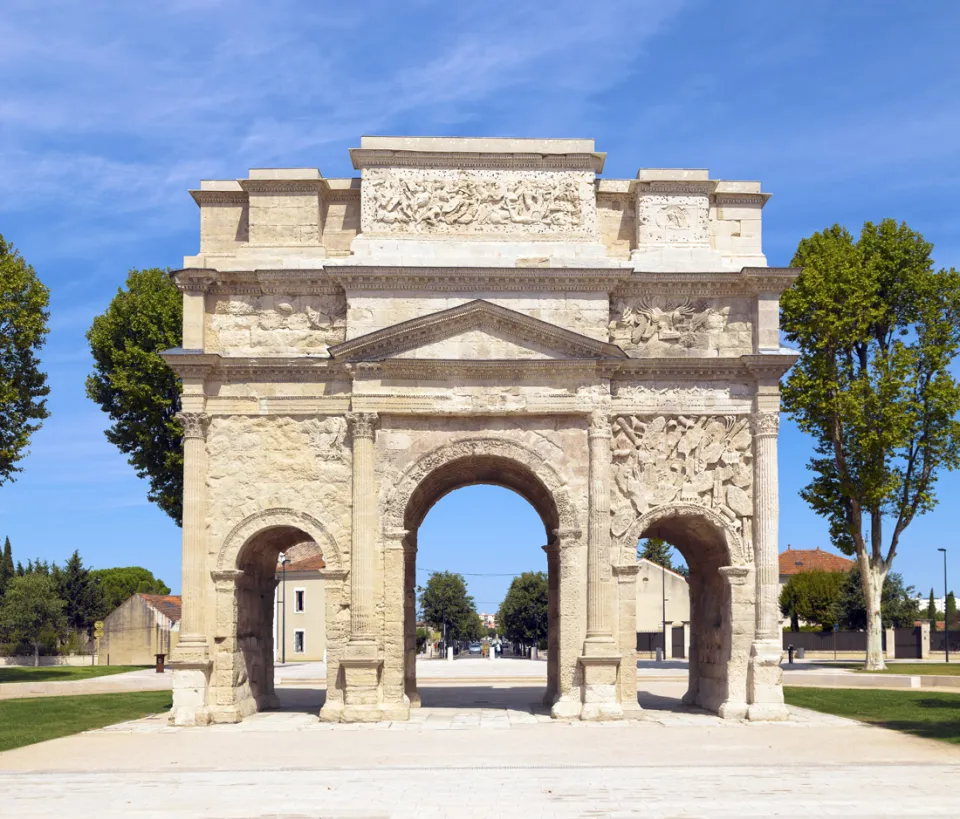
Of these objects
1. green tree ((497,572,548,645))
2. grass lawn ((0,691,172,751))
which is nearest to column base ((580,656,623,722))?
grass lawn ((0,691,172,751))

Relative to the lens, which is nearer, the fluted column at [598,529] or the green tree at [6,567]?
the fluted column at [598,529]

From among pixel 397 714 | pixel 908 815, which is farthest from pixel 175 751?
pixel 908 815

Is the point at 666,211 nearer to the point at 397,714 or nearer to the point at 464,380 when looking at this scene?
the point at 464,380

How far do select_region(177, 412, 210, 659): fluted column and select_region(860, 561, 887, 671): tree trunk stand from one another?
22562 mm

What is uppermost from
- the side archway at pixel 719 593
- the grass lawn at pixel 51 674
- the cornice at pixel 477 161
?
the cornice at pixel 477 161

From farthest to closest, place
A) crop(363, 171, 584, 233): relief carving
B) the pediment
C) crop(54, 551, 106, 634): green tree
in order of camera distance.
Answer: crop(54, 551, 106, 634): green tree < crop(363, 171, 584, 233): relief carving < the pediment

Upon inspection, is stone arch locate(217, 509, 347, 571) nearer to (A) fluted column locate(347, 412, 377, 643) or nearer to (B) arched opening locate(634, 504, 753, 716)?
(A) fluted column locate(347, 412, 377, 643)

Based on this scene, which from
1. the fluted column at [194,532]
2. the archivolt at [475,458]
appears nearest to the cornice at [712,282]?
the archivolt at [475,458]

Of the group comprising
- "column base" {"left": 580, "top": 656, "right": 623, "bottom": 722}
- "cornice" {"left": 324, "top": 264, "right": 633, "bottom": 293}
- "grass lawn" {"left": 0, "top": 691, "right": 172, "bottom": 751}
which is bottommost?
"grass lawn" {"left": 0, "top": 691, "right": 172, "bottom": 751}

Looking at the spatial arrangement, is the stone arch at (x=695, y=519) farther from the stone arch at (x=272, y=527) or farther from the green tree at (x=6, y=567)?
the green tree at (x=6, y=567)

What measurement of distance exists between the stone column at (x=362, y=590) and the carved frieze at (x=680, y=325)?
575cm

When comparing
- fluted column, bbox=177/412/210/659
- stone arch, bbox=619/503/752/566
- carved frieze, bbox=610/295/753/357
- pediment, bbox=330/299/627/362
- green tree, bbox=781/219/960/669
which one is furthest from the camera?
green tree, bbox=781/219/960/669

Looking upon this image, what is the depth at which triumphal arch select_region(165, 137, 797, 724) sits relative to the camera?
80.8ft

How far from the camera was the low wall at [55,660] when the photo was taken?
58.2 meters
